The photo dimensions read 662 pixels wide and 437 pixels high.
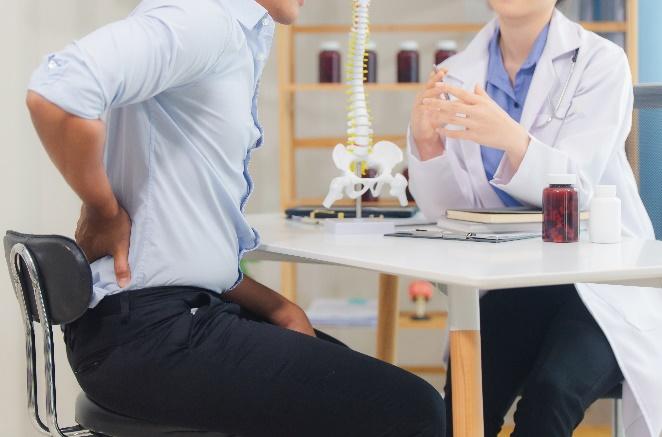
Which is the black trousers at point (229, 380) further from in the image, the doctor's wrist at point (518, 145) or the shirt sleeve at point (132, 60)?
the doctor's wrist at point (518, 145)

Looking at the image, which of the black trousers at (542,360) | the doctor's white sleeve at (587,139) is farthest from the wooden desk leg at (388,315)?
the doctor's white sleeve at (587,139)

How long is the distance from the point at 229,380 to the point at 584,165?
870 mm

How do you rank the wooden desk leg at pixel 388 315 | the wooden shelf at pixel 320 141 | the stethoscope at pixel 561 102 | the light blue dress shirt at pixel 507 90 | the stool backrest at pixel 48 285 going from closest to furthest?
the stool backrest at pixel 48 285 → the stethoscope at pixel 561 102 → the light blue dress shirt at pixel 507 90 → the wooden desk leg at pixel 388 315 → the wooden shelf at pixel 320 141

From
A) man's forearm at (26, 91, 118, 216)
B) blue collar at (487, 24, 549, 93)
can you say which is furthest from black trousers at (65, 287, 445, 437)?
blue collar at (487, 24, 549, 93)

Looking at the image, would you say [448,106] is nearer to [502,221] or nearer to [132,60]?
[502,221]

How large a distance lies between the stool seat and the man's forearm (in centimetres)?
32

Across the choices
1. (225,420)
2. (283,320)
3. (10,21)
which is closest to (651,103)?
(283,320)

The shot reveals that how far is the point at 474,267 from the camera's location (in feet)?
4.06

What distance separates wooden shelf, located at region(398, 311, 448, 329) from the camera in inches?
119

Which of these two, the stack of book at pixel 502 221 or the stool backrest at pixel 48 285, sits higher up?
the stack of book at pixel 502 221

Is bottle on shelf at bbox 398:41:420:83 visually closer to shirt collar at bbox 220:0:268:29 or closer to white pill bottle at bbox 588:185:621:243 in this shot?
white pill bottle at bbox 588:185:621:243

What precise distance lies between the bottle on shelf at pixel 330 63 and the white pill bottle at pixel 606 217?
1709mm

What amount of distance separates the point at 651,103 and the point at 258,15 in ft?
3.48

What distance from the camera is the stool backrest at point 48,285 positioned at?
1.20 metres
